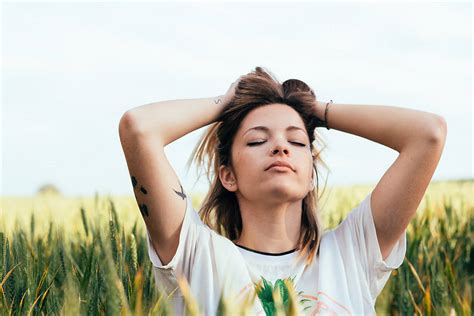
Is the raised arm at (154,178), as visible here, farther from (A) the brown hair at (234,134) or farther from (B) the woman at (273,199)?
(A) the brown hair at (234,134)

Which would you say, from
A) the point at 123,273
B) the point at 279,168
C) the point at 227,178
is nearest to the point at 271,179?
the point at 279,168

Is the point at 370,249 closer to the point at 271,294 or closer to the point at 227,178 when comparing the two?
the point at 271,294

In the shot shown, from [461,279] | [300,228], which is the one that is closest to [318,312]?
[300,228]

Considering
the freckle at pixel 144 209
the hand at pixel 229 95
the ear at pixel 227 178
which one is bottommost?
the freckle at pixel 144 209

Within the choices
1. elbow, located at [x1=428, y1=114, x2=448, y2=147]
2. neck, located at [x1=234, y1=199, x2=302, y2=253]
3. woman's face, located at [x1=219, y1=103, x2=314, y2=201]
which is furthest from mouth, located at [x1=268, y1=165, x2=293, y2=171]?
elbow, located at [x1=428, y1=114, x2=448, y2=147]

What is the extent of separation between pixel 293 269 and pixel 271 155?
1.19ft

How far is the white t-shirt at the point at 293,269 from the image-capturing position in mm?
2191

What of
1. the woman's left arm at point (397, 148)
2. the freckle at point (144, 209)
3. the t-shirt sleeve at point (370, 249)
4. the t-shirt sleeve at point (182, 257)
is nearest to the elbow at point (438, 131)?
the woman's left arm at point (397, 148)

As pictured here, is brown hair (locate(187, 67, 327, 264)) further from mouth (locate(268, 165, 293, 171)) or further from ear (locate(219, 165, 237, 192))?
mouth (locate(268, 165, 293, 171))

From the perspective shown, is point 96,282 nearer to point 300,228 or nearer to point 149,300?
point 149,300

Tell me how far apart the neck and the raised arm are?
0.25 m

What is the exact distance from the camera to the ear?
96.9 inches

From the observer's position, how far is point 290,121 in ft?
7.86

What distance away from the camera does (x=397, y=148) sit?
2439mm
